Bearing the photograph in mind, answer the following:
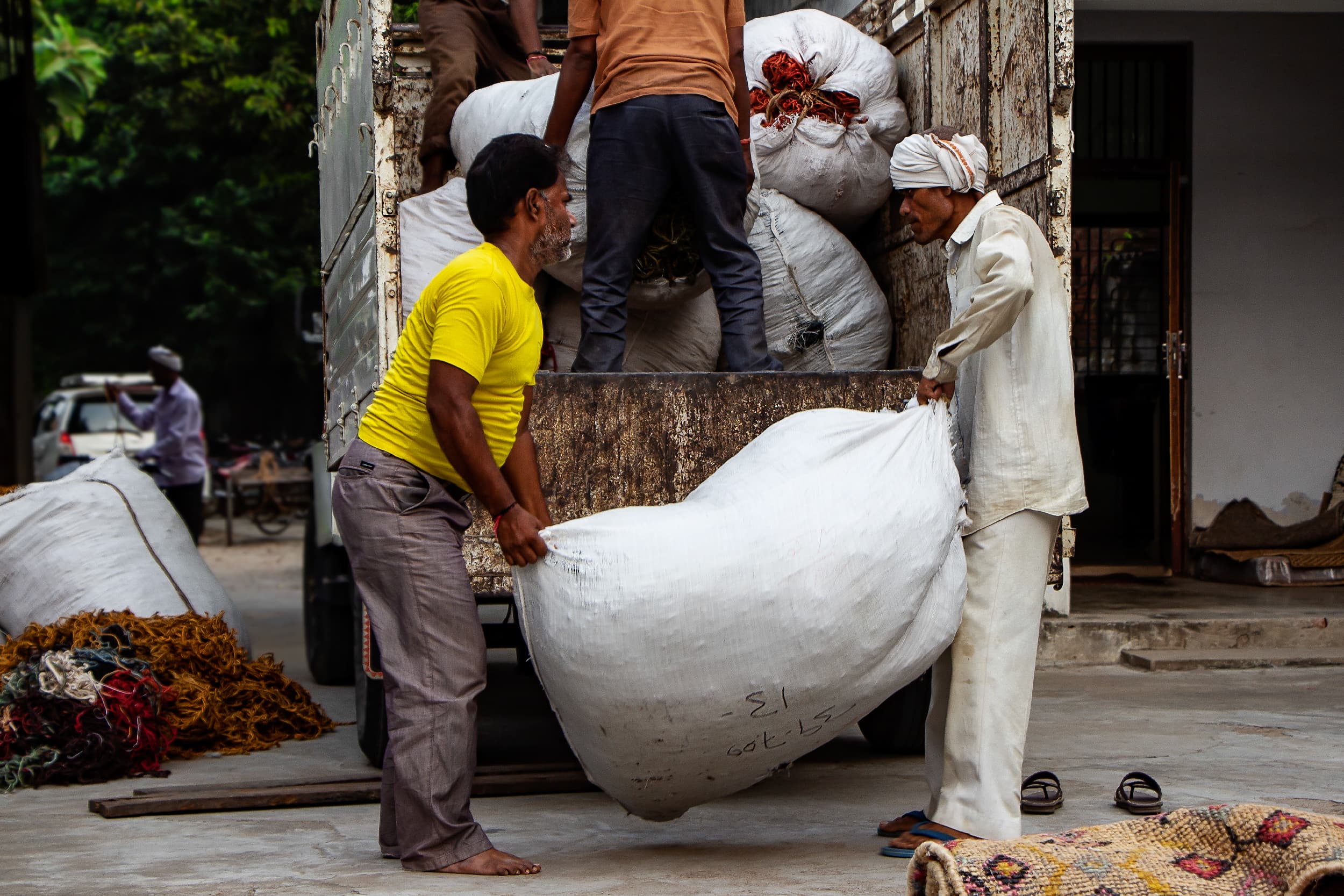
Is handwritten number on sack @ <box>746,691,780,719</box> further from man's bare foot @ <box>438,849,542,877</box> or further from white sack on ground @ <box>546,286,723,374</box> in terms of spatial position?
white sack on ground @ <box>546,286,723,374</box>

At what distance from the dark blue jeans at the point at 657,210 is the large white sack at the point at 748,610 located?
907 millimetres

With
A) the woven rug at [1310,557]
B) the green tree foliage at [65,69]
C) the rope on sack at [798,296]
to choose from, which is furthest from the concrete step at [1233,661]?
the green tree foliage at [65,69]

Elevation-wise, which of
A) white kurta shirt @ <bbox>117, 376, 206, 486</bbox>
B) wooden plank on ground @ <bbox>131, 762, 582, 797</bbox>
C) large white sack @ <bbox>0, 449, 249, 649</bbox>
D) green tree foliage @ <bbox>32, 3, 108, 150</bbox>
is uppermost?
green tree foliage @ <bbox>32, 3, 108, 150</bbox>

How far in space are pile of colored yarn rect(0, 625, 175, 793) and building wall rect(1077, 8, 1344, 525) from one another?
5424mm

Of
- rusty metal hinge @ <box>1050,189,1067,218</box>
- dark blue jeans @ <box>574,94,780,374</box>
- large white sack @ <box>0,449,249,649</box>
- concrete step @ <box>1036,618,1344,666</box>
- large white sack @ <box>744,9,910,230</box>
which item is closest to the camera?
rusty metal hinge @ <box>1050,189,1067,218</box>

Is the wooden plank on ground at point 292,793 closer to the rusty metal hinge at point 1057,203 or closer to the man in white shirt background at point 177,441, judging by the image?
the rusty metal hinge at point 1057,203

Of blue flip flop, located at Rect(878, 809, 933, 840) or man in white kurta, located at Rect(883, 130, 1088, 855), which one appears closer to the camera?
man in white kurta, located at Rect(883, 130, 1088, 855)

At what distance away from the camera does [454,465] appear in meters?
3.05

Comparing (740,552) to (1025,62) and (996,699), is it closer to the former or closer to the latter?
(996,699)

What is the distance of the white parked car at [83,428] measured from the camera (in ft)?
53.9

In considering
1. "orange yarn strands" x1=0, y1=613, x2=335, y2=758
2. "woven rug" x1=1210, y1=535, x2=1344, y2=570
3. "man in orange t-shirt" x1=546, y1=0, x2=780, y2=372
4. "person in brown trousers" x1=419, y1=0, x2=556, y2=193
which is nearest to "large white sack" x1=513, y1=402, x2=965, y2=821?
"man in orange t-shirt" x1=546, y1=0, x2=780, y2=372

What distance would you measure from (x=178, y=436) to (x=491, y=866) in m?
6.06

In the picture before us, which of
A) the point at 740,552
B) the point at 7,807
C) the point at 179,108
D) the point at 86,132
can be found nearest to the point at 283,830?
the point at 7,807

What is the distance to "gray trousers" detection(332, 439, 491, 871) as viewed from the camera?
123 inches
